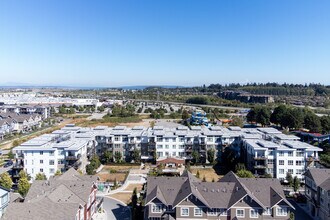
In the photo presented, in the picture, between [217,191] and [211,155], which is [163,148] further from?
[217,191]

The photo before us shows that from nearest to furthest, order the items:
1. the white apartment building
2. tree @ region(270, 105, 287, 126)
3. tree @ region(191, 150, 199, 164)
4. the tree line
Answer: the white apartment building, tree @ region(191, 150, 199, 164), the tree line, tree @ region(270, 105, 287, 126)

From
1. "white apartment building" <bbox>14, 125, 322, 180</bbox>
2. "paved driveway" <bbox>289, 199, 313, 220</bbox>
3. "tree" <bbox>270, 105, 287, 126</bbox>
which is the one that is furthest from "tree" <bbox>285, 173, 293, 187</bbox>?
"tree" <bbox>270, 105, 287, 126</bbox>

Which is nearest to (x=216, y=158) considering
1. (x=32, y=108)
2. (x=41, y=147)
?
(x=41, y=147)

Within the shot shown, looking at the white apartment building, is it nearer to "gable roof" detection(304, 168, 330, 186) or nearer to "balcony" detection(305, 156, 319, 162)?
"balcony" detection(305, 156, 319, 162)

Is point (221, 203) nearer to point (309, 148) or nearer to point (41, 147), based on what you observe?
point (309, 148)

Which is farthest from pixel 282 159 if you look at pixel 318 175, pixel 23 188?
pixel 23 188

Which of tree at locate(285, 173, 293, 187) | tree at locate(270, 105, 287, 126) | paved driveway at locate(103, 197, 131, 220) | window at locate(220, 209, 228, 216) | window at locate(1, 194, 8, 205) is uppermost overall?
tree at locate(270, 105, 287, 126)

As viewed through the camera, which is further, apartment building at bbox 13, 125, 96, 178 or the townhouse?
apartment building at bbox 13, 125, 96, 178
